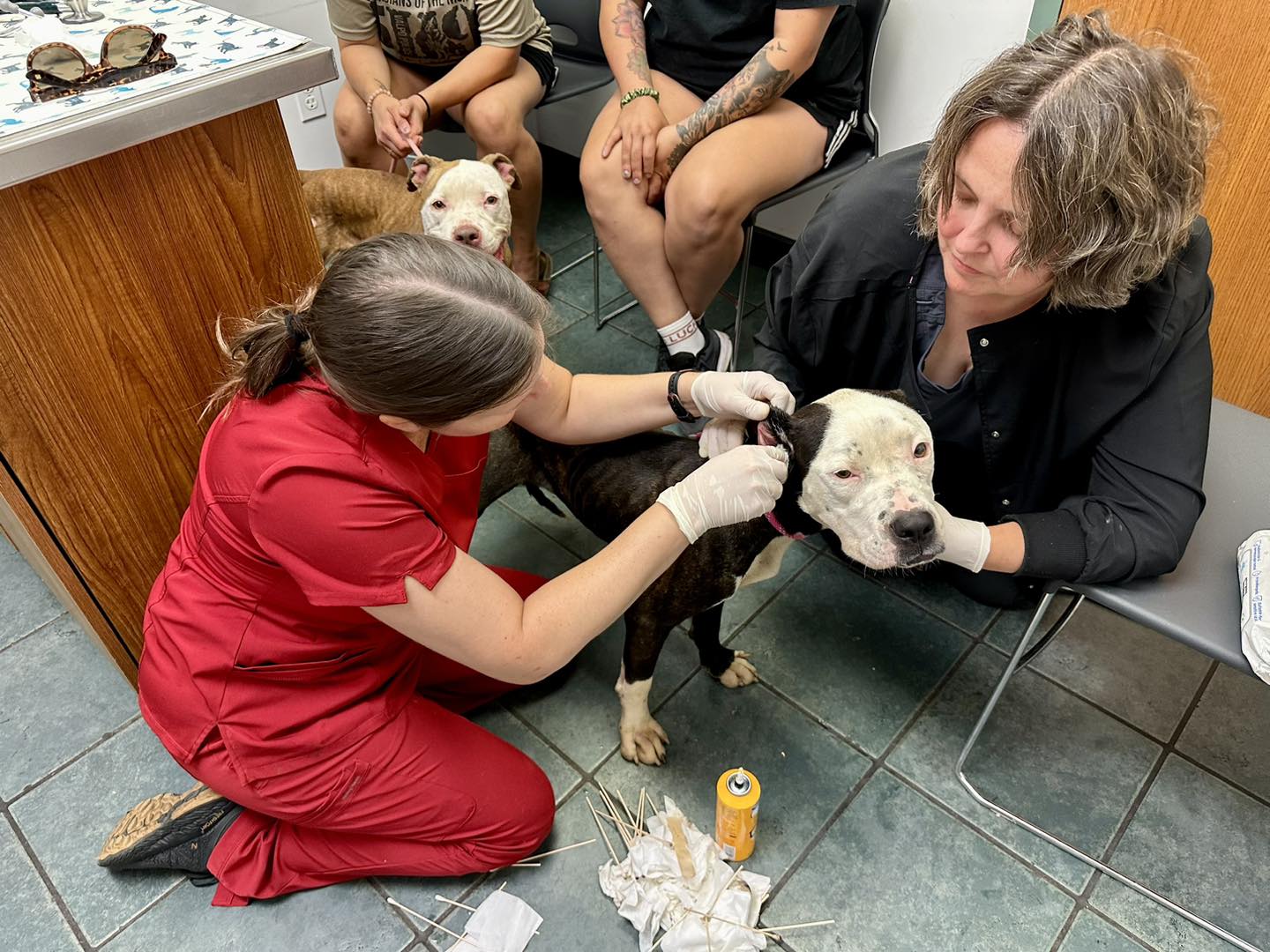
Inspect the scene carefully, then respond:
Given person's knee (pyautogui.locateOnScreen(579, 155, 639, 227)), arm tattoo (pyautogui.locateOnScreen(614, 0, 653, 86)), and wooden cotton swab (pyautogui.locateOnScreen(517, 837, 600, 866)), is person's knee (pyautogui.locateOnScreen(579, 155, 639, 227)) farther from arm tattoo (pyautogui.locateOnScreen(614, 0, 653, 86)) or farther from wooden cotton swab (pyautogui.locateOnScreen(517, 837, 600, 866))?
wooden cotton swab (pyautogui.locateOnScreen(517, 837, 600, 866))

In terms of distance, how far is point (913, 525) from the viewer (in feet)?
4.33

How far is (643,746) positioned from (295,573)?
36.4 inches

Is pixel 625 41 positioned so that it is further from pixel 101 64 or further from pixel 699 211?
pixel 101 64

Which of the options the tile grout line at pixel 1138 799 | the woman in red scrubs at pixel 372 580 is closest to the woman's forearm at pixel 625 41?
the woman in red scrubs at pixel 372 580

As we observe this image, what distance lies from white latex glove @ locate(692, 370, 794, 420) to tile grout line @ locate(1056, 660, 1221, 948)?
114 centimetres

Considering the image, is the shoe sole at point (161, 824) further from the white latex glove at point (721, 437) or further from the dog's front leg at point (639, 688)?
the white latex glove at point (721, 437)

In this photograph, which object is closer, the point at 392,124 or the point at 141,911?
the point at 141,911

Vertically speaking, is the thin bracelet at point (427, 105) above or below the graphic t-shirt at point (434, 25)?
below

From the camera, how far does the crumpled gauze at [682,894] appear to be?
1542mm

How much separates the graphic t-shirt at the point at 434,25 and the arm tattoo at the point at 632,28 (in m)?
0.45

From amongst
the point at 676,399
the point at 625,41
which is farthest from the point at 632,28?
the point at 676,399

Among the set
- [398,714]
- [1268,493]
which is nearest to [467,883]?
[398,714]

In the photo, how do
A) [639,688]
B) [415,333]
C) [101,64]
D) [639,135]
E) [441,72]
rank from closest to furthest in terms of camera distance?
[415,333] < [101,64] < [639,688] < [639,135] < [441,72]

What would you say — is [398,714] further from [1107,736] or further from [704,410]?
[1107,736]
